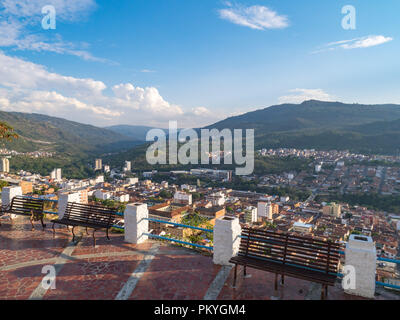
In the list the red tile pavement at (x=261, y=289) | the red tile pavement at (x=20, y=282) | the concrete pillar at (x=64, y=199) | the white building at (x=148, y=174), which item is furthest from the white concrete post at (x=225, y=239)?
the white building at (x=148, y=174)

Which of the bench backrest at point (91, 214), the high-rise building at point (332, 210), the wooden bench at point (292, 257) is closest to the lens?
the wooden bench at point (292, 257)

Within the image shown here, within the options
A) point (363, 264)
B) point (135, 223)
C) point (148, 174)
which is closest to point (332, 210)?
point (363, 264)

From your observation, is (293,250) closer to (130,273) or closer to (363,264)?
(363,264)

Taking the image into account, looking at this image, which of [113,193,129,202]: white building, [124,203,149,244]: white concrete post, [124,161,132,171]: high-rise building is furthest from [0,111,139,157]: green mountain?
[124,203,149,244]: white concrete post

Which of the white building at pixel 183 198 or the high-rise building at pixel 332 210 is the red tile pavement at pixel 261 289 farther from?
the white building at pixel 183 198

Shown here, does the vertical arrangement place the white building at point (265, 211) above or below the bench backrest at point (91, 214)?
below

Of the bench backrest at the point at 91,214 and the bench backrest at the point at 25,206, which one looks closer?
the bench backrest at the point at 91,214

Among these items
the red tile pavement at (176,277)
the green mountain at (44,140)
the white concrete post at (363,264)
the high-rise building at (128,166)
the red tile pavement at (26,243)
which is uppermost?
the green mountain at (44,140)
